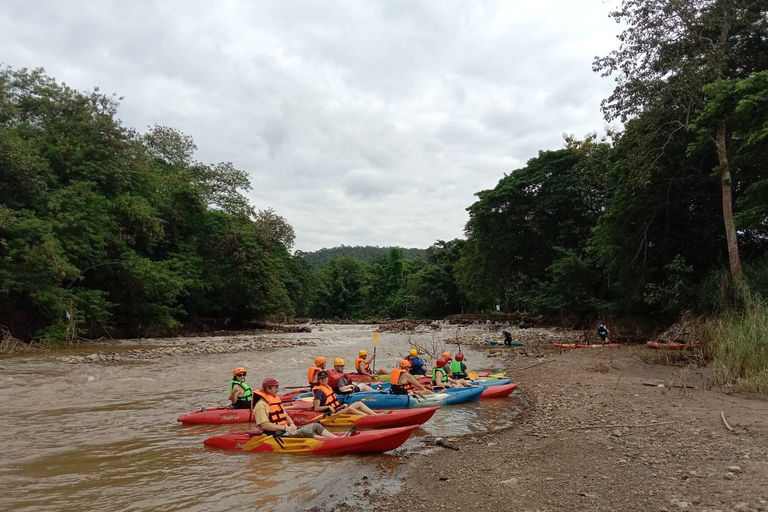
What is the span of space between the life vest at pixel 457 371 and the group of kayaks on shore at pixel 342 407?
0.02 m

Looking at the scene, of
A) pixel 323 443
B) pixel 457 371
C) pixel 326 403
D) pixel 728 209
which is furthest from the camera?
pixel 728 209

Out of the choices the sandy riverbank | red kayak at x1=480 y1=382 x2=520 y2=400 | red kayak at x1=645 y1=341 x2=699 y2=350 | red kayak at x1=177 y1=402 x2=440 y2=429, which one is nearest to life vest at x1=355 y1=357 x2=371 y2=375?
red kayak at x1=480 y1=382 x2=520 y2=400

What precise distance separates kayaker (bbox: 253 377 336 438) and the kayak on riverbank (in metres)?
0.55

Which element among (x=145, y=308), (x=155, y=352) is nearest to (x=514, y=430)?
(x=155, y=352)

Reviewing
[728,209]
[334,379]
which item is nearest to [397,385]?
[334,379]

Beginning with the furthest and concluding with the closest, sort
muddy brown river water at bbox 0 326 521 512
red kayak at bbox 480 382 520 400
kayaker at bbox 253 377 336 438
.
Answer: red kayak at bbox 480 382 520 400 < kayaker at bbox 253 377 336 438 < muddy brown river water at bbox 0 326 521 512

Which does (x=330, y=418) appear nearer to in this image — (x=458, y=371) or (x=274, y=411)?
(x=274, y=411)

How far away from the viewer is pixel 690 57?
16.2m

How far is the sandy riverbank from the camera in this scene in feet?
14.9

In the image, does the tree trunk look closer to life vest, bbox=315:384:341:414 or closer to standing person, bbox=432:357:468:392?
standing person, bbox=432:357:468:392

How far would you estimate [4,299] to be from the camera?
1970 centimetres

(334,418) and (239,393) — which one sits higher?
(239,393)

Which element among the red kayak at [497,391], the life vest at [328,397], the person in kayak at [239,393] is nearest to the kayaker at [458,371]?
the red kayak at [497,391]

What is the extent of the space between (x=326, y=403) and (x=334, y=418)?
29 centimetres
